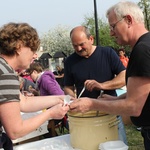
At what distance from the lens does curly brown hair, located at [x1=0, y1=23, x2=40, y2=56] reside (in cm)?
148

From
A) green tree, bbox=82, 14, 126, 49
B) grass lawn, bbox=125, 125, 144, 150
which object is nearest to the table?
grass lawn, bbox=125, 125, 144, 150

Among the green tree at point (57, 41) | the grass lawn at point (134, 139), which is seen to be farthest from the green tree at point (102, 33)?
the grass lawn at point (134, 139)

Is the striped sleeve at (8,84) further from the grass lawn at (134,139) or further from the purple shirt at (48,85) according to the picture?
the grass lawn at (134,139)

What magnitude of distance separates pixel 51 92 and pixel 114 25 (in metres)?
2.04

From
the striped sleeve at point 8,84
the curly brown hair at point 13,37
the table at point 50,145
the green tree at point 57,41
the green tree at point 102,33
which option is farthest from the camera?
the green tree at point 57,41

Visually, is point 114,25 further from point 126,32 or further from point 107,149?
point 107,149

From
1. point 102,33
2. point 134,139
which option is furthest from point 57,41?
point 134,139

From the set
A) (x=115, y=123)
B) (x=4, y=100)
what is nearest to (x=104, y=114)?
(x=115, y=123)

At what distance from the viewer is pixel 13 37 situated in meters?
1.49

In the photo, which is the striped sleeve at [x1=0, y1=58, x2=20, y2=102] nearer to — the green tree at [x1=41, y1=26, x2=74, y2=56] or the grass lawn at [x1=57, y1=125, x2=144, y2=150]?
the grass lawn at [x1=57, y1=125, x2=144, y2=150]

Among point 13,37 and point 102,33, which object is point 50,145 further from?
point 102,33

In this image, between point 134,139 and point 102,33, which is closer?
point 134,139

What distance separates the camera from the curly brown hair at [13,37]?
1477mm

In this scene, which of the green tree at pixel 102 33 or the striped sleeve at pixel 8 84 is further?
the green tree at pixel 102 33
